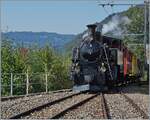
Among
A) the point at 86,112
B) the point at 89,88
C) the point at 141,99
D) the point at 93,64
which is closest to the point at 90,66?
the point at 93,64

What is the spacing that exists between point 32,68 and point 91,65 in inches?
463

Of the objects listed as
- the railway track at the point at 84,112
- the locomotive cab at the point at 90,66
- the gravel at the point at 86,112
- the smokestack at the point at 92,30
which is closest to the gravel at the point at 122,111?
the railway track at the point at 84,112

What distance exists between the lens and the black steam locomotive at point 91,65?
23.8m

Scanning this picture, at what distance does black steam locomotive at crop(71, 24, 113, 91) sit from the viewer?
937 inches

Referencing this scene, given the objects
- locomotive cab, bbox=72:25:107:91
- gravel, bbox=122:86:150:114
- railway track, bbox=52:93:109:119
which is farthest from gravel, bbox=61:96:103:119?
locomotive cab, bbox=72:25:107:91

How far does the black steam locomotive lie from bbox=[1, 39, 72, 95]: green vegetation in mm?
2626

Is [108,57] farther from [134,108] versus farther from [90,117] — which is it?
[90,117]

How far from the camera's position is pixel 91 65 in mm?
24219

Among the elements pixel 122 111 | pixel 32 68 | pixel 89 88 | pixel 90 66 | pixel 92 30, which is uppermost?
pixel 92 30

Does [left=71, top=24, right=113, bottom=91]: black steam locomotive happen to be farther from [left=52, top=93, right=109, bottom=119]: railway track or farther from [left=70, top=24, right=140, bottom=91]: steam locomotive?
[left=52, top=93, right=109, bottom=119]: railway track

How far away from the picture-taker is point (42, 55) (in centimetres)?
3712

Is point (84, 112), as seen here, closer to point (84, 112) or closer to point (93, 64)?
point (84, 112)

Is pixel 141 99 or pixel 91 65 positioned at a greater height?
pixel 91 65

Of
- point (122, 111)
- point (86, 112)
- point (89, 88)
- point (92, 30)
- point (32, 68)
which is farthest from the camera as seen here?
point (32, 68)
